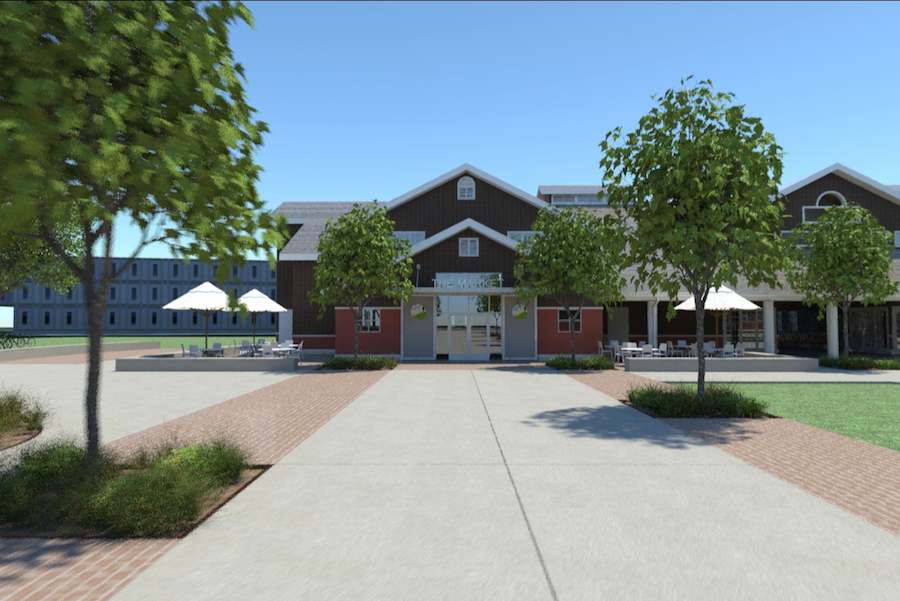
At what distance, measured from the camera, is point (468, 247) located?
28828 millimetres

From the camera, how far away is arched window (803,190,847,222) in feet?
104

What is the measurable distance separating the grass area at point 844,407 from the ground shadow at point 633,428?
5.85 ft

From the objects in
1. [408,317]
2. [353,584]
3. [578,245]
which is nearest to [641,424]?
[353,584]

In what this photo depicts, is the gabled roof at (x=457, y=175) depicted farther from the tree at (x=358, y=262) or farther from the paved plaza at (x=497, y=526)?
the paved plaza at (x=497, y=526)

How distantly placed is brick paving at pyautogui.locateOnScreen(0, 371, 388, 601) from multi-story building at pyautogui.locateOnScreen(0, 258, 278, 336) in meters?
68.1

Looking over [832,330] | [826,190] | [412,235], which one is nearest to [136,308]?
[412,235]

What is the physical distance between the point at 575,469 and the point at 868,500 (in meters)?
3.24

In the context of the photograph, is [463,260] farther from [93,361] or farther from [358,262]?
[93,361]

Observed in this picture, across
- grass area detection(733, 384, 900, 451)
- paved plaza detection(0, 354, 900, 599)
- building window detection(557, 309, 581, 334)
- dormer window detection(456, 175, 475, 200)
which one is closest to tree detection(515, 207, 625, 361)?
building window detection(557, 309, 581, 334)

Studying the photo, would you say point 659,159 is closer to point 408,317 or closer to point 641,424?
point 641,424

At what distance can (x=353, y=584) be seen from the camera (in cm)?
427

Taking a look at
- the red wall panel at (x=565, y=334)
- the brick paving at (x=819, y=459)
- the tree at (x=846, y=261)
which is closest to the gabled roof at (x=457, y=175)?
the red wall panel at (x=565, y=334)

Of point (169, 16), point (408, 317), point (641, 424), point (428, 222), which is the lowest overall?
point (641, 424)

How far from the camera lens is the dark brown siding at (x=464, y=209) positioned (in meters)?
33.3
